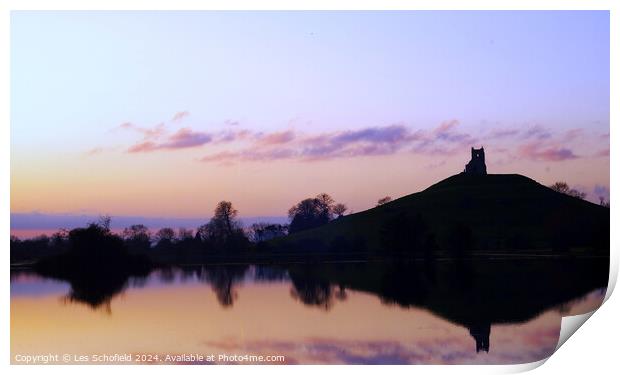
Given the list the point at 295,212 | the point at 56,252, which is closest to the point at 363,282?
the point at 295,212

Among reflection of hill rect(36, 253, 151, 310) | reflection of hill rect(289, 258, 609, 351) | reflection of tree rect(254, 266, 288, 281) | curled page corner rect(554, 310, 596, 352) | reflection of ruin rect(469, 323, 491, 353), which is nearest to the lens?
curled page corner rect(554, 310, 596, 352)

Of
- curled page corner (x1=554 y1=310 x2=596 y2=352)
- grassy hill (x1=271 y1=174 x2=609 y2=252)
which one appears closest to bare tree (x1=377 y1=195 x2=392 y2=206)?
grassy hill (x1=271 y1=174 x2=609 y2=252)

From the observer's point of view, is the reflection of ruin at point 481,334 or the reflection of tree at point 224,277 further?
the reflection of tree at point 224,277

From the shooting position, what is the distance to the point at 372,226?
8828 millimetres

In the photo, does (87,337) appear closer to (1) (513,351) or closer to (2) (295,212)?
(2) (295,212)

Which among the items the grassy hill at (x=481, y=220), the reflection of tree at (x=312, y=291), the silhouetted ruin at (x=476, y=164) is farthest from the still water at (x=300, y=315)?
the silhouetted ruin at (x=476, y=164)

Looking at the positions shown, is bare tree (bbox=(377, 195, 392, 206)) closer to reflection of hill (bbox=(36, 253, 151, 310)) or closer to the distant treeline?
the distant treeline

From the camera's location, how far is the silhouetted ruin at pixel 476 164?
8.90 meters

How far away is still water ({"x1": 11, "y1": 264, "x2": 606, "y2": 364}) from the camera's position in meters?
7.89

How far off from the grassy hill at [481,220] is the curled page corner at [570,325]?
2.79ft

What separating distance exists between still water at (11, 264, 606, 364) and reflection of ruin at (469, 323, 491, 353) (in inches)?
0.6

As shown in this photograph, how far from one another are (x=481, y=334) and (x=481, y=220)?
171 cm

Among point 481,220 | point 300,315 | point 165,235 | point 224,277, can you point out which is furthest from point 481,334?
point 165,235

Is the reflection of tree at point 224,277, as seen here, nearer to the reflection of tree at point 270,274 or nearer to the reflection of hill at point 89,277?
the reflection of tree at point 270,274
